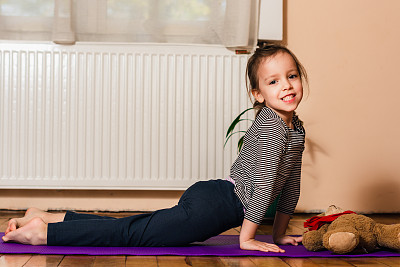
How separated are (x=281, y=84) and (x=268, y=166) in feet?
0.78

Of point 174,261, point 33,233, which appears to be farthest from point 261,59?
point 33,233

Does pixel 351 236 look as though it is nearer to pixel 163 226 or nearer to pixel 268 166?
pixel 268 166

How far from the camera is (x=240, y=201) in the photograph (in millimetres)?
1459

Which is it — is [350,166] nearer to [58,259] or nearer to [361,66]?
[361,66]

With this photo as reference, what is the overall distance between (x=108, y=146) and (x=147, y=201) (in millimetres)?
324

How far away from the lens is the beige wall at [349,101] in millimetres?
2441

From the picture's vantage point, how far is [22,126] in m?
2.26

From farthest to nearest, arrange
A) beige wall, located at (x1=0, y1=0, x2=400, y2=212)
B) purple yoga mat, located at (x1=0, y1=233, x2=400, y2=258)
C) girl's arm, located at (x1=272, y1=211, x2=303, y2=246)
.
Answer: beige wall, located at (x1=0, y1=0, x2=400, y2=212)
girl's arm, located at (x1=272, y1=211, x2=303, y2=246)
purple yoga mat, located at (x1=0, y1=233, x2=400, y2=258)

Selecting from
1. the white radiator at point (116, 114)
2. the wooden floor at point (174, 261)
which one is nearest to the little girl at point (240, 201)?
the wooden floor at point (174, 261)

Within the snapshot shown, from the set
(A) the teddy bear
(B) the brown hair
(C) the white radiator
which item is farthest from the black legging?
(C) the white radiator

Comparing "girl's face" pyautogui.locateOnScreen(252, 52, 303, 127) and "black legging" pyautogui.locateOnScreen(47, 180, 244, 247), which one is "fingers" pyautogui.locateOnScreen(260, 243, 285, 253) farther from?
"girl's face" pyautogui.locateOnScreen(252, 52, 303, 127)

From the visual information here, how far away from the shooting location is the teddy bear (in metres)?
1.35

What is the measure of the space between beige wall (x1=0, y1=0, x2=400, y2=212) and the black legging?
108cm

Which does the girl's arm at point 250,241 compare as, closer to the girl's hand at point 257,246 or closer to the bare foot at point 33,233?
the girl's hand at point 257,246
